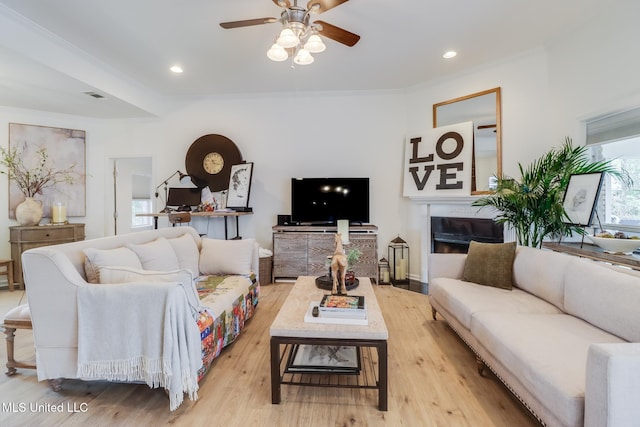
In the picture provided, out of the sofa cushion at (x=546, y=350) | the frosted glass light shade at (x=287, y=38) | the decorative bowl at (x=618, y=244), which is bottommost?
the sofa cushion at (x=546, y=350)

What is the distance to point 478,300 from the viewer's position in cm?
218

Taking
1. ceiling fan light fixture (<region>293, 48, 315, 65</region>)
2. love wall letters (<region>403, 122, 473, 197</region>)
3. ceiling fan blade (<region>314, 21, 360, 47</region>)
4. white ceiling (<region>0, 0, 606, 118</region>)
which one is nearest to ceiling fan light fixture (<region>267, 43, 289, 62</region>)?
ceiling fan light fixture (<region>293, 48, 315, 65</region>)

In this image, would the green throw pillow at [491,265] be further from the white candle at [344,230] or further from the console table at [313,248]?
the console table at [313,248]

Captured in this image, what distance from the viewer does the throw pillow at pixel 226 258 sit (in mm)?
2900

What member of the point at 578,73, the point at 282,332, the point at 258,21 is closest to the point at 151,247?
the point at 282,332

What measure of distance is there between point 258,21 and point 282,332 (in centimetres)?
221

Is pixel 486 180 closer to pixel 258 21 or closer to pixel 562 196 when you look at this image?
pixel 562 196

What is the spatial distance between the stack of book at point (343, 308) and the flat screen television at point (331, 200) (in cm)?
237

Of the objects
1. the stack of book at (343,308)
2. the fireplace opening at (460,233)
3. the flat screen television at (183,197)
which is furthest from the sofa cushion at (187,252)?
the fireplace opening at (460,233)

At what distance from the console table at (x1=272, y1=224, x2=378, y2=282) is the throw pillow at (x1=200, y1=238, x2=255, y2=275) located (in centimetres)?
119

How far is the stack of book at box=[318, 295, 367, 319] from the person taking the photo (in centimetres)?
178

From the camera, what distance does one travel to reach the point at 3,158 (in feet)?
13.3

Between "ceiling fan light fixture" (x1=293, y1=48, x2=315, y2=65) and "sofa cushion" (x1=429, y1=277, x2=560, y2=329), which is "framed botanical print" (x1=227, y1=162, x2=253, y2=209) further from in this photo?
"sofa cushion" (x1=429, y1=277, x2=560, y2=329)

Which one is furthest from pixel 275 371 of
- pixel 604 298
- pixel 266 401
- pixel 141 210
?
pixel 141 210
